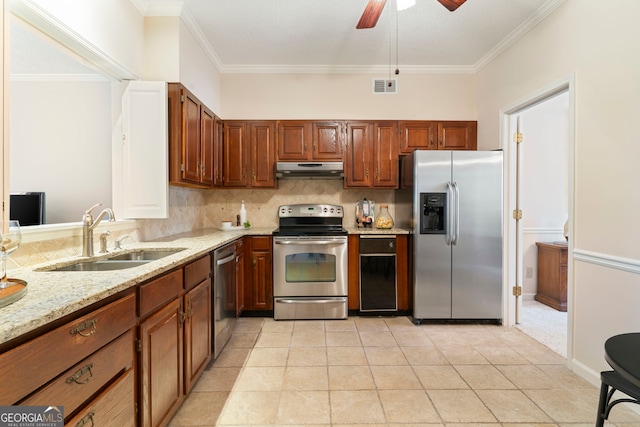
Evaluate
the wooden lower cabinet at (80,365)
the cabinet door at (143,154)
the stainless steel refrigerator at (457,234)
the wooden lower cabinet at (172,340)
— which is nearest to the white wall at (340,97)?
the stainless steel refrigerator at (457,234)

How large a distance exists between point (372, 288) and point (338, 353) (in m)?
0.97

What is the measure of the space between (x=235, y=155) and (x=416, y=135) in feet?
7.23

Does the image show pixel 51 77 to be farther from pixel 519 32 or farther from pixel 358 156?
pixel 519 32

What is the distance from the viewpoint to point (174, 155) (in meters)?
2.42

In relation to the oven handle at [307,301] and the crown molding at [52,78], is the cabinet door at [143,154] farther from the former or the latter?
the oven handle at [307,301]

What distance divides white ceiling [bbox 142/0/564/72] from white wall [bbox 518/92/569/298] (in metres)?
1.22

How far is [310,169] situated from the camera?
3.47 m

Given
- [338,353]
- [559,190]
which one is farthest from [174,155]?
[559,190]

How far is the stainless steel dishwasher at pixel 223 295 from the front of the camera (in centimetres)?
231

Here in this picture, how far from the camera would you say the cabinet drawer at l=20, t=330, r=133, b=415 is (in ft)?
2.88

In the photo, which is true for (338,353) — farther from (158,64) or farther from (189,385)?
(158,64)

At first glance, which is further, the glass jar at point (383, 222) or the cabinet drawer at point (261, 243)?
the glass jar at point (383, 222)

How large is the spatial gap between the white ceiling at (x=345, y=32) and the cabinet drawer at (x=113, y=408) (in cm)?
278

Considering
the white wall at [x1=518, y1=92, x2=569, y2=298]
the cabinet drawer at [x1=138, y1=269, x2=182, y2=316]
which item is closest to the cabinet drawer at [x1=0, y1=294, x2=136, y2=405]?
the cabinet drawer at [x1=138, y1=269, x2=182, y2=316]
